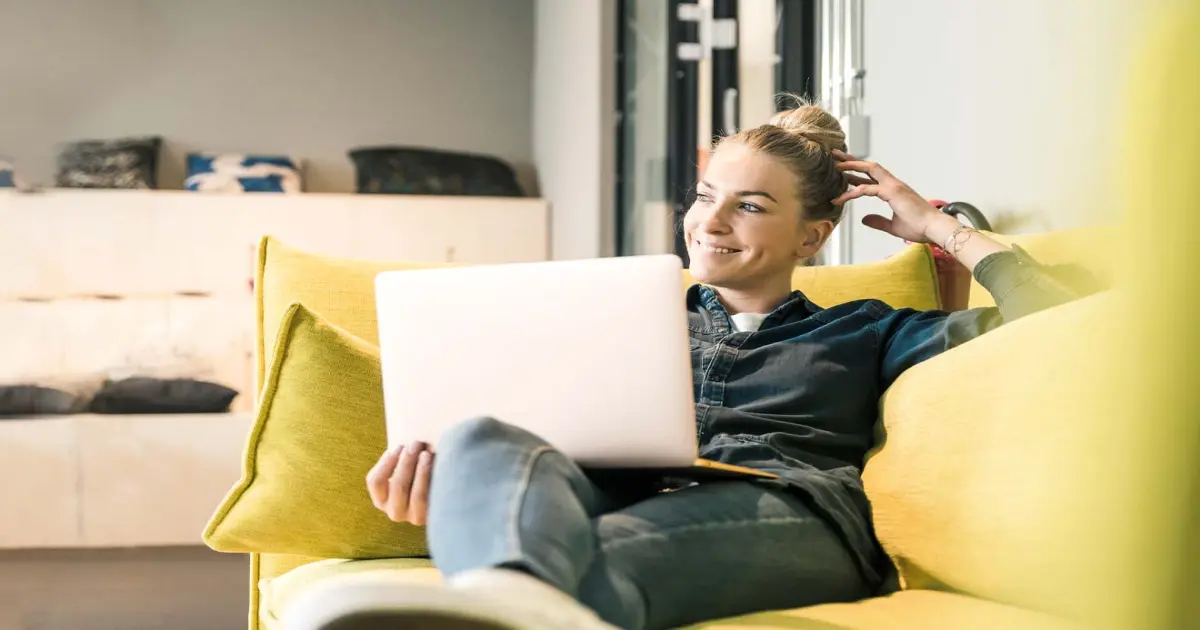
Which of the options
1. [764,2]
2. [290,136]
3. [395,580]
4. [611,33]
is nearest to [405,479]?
[395,580]

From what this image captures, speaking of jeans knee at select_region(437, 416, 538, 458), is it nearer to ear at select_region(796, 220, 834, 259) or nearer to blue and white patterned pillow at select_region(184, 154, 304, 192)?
ear at select_region(796, 220, 834, 259)

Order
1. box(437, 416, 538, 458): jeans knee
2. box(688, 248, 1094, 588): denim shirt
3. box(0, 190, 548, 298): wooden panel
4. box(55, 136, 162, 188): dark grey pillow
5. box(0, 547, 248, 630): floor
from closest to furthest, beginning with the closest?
1. box(437, 416, 538, 458): jeans knee
2. box(688, 248, 1094, 588): denim shirt
3. box(0, 547, 248, 630): floor
4. box(0, 190, 548, 298): wooden panel
5. box(55, 136, 162, 188): dark grey pillow

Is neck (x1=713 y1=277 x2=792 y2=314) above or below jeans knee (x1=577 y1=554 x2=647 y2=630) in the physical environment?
above

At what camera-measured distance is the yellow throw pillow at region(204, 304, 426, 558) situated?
1.02 meters

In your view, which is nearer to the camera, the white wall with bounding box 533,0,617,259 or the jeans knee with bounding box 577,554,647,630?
the jeans knee with bounding box 577,554,647,630

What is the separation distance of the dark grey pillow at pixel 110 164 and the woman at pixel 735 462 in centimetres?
318

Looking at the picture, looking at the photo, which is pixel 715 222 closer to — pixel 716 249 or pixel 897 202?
pixel 716 249

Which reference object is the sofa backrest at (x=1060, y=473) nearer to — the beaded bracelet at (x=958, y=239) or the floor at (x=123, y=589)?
the beaded bracelet at (x=958, y=239)

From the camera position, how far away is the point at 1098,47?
0.26 meters

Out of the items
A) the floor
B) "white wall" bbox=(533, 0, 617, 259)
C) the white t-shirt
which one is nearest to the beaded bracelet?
the white t-shirt

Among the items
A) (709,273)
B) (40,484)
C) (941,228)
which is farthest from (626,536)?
(40,484)

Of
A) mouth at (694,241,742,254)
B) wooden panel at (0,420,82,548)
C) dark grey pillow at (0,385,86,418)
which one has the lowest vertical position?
wooden panel at (0,420,82,548)

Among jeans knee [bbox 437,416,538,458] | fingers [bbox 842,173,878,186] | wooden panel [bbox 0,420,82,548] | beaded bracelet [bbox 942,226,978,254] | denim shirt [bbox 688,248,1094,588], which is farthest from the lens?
wooden panel [bbox 0,420,82,548]

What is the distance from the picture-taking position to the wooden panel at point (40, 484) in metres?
3.14
